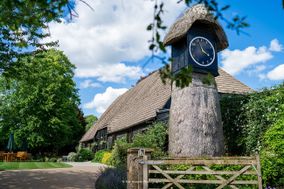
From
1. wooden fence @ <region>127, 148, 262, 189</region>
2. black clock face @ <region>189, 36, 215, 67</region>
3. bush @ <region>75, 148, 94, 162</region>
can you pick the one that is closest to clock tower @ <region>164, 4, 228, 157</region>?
black clock face @ <region>189, 36, 215, 67</region>

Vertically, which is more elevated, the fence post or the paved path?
the fence post

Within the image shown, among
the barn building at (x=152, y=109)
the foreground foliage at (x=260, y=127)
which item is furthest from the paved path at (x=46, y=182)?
the barn building at (x=152, y=109)

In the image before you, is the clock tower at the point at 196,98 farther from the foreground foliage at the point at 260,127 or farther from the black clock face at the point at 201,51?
the foreground foliage at the point at 260,127

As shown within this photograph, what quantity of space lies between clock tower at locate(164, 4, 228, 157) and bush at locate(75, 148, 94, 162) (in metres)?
19.1

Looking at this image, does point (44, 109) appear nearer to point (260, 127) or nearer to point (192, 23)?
point (192, 23)

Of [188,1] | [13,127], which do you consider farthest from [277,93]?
[13,127]

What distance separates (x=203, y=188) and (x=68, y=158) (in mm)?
23879

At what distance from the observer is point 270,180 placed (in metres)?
9.27

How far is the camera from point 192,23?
42.9ft

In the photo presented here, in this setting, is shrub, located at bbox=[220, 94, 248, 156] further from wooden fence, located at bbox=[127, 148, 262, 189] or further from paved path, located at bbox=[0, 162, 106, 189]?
paved path, located at bbox=[0, 162, 106, 189]

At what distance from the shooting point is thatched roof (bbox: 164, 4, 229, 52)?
13109 millimetres

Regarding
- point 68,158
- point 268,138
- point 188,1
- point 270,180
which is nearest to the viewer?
point 188,1

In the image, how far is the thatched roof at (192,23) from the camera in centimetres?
1311

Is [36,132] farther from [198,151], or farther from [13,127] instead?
[198,151]
